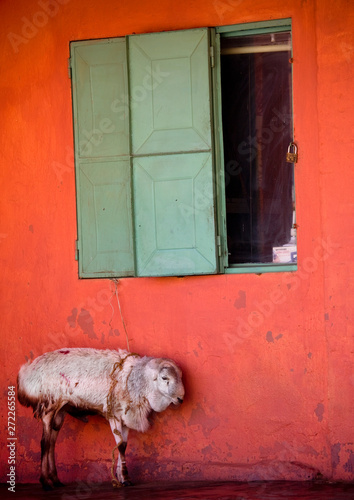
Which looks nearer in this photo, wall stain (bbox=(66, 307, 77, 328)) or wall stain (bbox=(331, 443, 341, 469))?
wall stain (bbox=(331, 443, 341, 469))

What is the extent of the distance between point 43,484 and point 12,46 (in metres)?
3.28

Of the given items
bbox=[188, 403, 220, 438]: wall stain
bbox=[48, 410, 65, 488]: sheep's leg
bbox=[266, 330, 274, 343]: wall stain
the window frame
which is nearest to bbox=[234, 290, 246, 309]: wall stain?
the window frame

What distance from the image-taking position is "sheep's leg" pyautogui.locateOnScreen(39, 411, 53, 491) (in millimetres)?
5094

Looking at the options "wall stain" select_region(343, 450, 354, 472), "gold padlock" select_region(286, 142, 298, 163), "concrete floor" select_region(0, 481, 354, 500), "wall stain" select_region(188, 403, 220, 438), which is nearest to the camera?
"concrete floor" select_region(0, 481, 354, 500)

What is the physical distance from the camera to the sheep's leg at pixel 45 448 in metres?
5.09

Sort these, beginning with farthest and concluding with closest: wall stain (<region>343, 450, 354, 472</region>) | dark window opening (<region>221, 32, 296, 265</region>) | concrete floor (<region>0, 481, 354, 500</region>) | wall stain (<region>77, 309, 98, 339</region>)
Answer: wall stain (<region>77, 309, 98, 339</region>) → dark window opening (<region>221, 32, 296, 265</region>) → wall stain (<region>343, 450, 354, 472</region>) → concrete floor (<region>0, 481, 354, 500</region>)

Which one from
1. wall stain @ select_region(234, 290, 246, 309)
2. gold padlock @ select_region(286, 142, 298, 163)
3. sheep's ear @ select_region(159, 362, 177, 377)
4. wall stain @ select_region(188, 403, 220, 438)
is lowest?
wall stain @ select_region(188, 403, 220, 438)

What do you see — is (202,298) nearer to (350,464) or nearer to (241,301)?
(241,301)

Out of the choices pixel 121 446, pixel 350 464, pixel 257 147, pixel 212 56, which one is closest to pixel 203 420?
pixel 121 446

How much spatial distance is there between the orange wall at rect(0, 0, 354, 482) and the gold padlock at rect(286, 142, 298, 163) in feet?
0.16

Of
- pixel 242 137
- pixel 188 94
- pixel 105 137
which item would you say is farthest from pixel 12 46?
pixel 242 137

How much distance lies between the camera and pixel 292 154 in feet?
16.5

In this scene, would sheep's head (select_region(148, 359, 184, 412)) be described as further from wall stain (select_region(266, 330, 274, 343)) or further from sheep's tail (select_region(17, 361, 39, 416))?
sheep's tail (select_region(17, 361, 39, 416))

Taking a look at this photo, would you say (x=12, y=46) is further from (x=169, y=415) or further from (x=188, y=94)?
(x=169, y=415)
